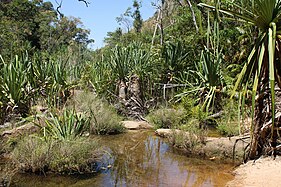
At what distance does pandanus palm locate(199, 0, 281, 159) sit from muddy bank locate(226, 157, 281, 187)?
28cm

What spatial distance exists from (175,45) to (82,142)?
26.1 feet

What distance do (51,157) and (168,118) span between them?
5109mm

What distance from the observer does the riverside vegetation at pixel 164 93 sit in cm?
516

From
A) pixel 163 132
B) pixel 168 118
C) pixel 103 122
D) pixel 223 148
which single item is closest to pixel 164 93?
pixel 168 118

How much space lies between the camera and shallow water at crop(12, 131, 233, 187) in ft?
18.9

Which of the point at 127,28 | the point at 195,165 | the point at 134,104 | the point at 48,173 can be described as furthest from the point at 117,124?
A: the point at 127,28

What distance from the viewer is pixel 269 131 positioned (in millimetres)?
5992

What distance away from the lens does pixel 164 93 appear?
A: 417 inches

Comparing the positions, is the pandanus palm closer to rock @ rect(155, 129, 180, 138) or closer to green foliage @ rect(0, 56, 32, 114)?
rock @ rect(155, 129, 180, 138)

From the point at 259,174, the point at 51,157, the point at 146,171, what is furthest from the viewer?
the point at 146,171

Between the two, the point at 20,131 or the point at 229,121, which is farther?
the point at 229,121

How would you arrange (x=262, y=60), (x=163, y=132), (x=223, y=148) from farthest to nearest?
(x=163, y=132) → (x=223, y=148) → (x=262, y=60)

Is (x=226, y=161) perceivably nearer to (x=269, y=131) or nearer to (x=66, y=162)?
(x=269, y=131)

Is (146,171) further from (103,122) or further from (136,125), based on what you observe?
(136,125)
